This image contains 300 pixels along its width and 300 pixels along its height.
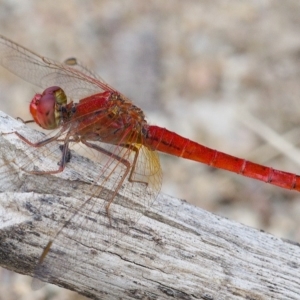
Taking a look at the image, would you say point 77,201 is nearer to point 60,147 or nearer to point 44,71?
point 60,147

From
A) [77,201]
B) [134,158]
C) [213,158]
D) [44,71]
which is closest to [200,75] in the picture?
[213,158]

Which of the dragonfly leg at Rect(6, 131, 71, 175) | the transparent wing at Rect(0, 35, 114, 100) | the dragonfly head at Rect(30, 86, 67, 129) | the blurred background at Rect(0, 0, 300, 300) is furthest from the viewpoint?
the blurred background at Rect(0, 0, 300, 300)

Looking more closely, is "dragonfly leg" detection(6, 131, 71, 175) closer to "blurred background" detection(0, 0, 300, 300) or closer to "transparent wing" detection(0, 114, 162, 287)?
"transparent wing" detection(0, 114, 162, 287)

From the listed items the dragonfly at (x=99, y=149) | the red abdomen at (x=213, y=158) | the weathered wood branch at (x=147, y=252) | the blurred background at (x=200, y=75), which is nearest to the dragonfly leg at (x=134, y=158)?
the dragonfly at (x=99, y=149)

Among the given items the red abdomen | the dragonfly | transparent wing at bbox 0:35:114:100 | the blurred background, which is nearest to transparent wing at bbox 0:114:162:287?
the dragonfly

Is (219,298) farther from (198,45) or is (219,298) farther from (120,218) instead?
(198,45)

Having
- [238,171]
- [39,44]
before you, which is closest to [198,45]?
[39,44]

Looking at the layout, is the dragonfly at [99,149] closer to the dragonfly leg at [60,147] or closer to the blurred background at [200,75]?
the dragonfly leg at [60,147]
